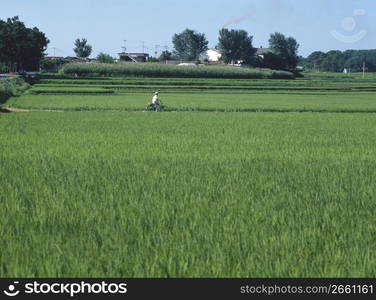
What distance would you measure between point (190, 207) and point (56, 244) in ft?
6.59

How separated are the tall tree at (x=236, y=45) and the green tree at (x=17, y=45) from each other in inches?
1713

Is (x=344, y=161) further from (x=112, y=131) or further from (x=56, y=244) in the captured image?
(x=112, y=131)

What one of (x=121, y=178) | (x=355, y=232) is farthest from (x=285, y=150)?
(x=355, y=232)

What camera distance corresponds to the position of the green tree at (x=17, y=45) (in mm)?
95312

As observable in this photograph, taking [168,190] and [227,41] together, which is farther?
[227,41]

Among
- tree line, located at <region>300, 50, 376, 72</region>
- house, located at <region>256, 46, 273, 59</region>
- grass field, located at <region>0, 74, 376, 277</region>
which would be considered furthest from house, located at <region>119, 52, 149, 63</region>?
grass field, located at <region>0, 74, 376, 277</region>

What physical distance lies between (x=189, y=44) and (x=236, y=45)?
27.3 metres

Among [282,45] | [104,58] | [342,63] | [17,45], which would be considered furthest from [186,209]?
[342,63]

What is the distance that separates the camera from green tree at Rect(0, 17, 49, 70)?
313 feet

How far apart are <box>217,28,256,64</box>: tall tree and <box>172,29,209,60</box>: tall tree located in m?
22.0

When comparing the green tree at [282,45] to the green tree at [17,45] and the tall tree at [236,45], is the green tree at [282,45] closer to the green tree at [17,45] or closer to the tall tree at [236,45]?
the tall tree at [236,45]

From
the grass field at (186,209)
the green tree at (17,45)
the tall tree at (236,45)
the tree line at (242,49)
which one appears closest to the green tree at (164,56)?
the tree line at (242,49)

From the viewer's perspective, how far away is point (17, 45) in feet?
313

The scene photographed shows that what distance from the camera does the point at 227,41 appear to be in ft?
436
